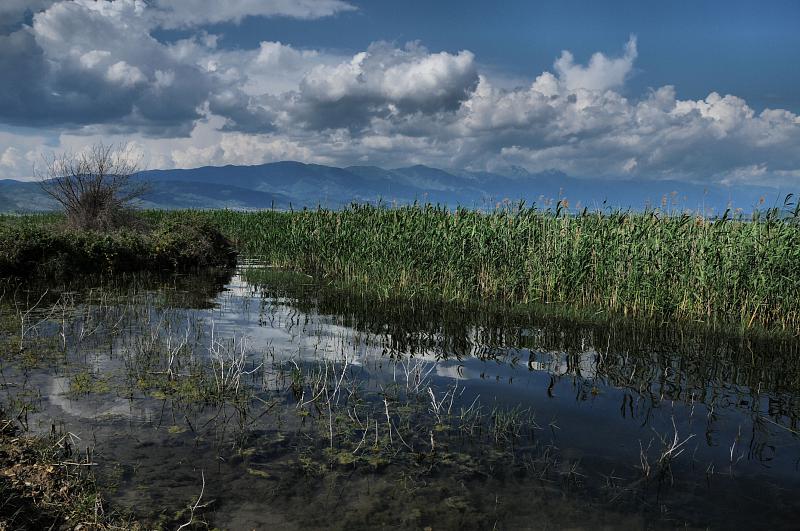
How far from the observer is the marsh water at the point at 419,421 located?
5.77 m

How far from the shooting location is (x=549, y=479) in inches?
253

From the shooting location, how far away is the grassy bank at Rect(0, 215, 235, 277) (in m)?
20.7

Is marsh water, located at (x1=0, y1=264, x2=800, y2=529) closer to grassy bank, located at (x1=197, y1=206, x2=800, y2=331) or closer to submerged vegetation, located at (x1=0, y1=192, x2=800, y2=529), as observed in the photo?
submerged vegetation, located at (x1=0, y1=192, x2=800, y2=529)

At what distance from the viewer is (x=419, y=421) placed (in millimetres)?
7926

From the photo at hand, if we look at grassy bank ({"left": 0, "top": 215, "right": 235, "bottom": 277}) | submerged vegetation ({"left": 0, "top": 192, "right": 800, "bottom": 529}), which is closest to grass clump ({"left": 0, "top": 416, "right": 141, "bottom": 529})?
submerged vegetation ({"left": 0, "top": 192, "right": 800, "bottom": 529})

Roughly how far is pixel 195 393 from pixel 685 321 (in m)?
13.5

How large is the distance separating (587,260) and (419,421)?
11.7 meters

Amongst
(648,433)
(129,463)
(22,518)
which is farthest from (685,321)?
(22,518)

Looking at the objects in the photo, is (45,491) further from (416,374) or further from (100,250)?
(100,250)

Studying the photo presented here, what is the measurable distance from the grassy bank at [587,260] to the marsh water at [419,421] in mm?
1910

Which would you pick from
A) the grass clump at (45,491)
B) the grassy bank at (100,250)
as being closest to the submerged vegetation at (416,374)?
the grass clump at (45,491)

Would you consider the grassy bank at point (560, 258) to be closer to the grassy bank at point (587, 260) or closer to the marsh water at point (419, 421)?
the grassy bank at point (587, 260)

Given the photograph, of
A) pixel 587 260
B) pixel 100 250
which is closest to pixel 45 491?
pixel 587 260

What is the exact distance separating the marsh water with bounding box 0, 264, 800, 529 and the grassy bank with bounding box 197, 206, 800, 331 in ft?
6.27
